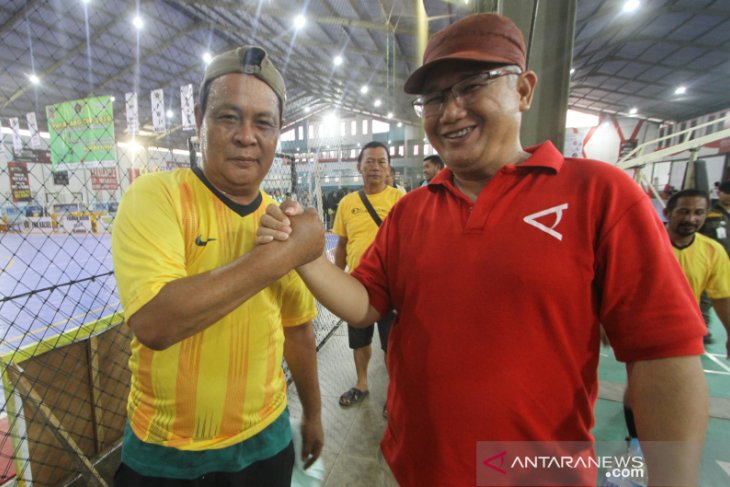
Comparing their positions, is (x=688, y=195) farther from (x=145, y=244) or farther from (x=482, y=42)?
(x=145, y=244)

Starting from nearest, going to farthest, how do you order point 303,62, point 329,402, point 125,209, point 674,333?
point 674,333, point 125,209, point 329,402, point 303,62

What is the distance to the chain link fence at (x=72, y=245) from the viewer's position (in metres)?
2.14

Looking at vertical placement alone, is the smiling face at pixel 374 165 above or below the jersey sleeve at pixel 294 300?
above

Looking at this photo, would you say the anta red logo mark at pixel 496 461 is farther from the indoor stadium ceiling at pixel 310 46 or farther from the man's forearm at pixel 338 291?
the indoor stadium ceiling at pixel 310 46

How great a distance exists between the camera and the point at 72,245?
1392 cm

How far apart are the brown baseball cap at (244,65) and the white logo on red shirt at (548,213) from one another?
861mm

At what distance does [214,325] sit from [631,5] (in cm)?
1332

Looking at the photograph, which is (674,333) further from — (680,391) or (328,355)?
(328,355)

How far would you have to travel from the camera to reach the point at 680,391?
725 mm

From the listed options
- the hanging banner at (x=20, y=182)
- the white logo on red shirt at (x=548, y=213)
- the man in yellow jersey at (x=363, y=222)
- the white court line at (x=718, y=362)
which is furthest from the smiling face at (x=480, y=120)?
the hanging banner at (x=20, y=182)

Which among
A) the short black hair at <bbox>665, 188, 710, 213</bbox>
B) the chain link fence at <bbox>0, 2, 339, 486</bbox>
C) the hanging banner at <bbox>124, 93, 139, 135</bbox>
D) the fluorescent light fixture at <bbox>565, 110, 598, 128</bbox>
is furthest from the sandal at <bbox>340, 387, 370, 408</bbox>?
the fluorescent light fixture at <bbox>565, 110, 598, 128</bbox>

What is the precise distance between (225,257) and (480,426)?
3.05 ft

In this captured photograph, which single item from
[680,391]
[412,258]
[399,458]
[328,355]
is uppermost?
[412,258]

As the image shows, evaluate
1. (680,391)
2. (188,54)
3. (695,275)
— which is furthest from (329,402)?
(188,54)
